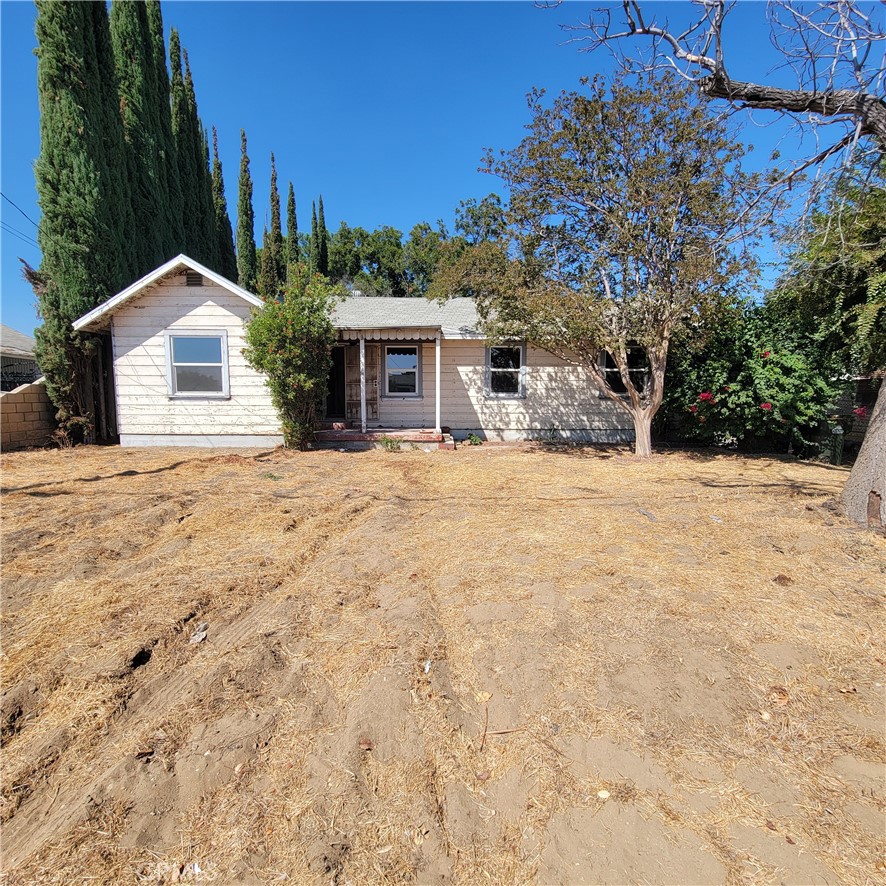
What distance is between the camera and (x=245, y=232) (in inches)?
1177

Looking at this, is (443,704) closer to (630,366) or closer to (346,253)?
(630,366)

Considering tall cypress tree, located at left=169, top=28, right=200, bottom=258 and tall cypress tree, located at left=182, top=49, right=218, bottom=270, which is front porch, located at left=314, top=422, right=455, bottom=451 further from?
tall cypress tree, located at left=182, top=49, right=218, bottom=270

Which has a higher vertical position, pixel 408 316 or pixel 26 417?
pixel 408 316

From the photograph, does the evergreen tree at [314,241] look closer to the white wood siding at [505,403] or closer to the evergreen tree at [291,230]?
the evergreen tree at [291,230]

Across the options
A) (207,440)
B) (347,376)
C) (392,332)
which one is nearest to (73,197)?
(207,440)

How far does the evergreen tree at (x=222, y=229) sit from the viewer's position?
26281 mm

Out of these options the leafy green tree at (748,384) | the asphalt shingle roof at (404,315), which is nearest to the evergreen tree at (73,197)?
the asphalt shingle roof at (404,315)

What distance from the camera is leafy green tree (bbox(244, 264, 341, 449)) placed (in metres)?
9.55

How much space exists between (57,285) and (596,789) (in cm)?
1379

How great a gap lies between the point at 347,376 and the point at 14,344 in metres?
18.5

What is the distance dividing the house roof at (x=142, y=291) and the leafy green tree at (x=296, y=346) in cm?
114

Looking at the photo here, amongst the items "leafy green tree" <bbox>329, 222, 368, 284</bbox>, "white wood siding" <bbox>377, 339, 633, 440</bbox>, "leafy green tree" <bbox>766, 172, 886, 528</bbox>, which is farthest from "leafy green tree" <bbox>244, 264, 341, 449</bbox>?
"leafy green tree" <bbox>329, 222, 368, 284</bbox>

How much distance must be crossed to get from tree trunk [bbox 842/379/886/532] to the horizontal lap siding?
10.5 meters

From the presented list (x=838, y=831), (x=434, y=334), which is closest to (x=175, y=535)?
(x=838, y=831)
